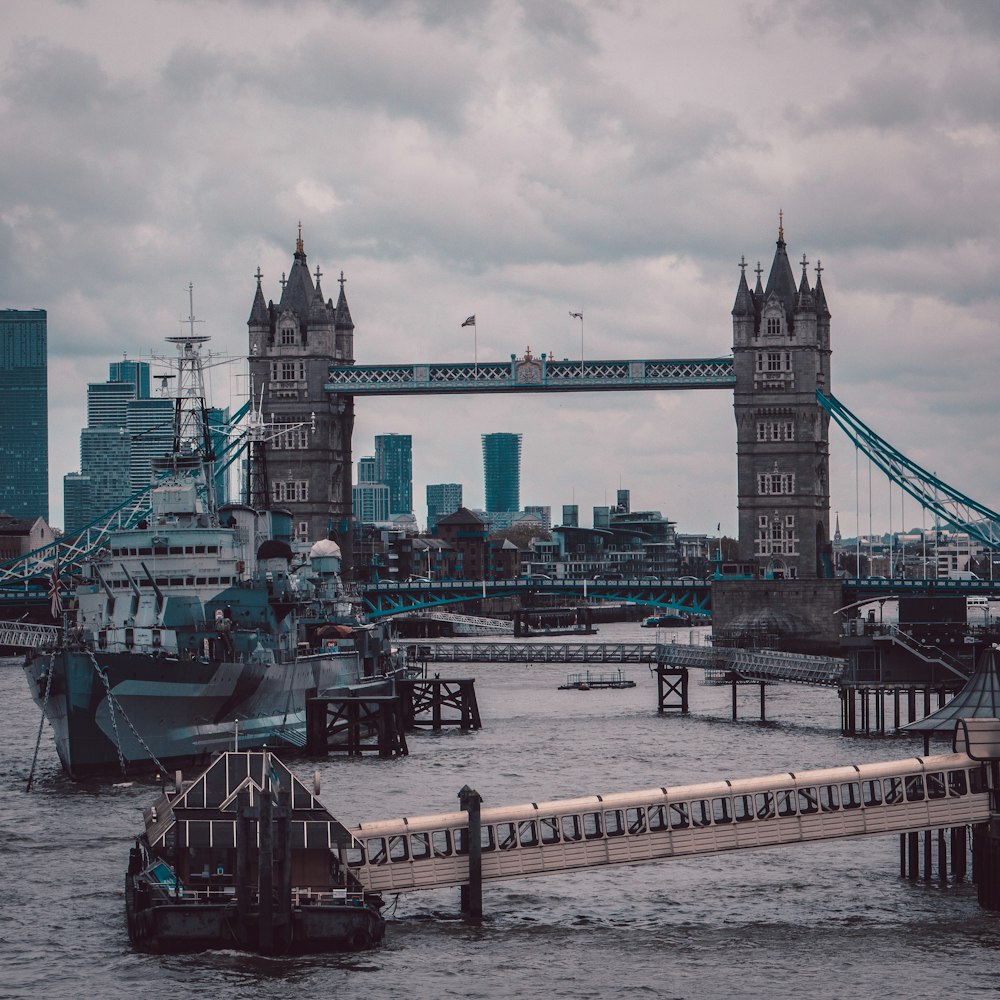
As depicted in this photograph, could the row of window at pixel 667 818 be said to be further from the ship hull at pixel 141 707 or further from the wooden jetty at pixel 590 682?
the wooden jetty at pixel 590 682

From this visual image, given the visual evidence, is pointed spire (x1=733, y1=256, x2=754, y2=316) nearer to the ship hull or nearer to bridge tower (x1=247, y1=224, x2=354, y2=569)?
bridge tower (x1=247, y1=224, x2=354, y2=569)

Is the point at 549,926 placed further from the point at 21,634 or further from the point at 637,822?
the point at 21,634

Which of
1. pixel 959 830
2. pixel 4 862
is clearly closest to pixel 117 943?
pixel 4 862

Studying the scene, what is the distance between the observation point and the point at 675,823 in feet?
155

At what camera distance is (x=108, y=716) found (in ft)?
220

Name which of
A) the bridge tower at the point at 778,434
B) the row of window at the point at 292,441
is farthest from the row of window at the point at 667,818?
the row of window at the point at 292,441

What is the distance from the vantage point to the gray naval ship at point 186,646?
6719 centimetres

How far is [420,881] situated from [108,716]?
85.3 feet

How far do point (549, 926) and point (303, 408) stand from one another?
10917cm

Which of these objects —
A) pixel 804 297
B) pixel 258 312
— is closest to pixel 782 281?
pixel 804 297

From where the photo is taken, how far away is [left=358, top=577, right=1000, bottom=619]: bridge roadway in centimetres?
13625

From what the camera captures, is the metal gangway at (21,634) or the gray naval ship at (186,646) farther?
the metal gangway at (21,634)

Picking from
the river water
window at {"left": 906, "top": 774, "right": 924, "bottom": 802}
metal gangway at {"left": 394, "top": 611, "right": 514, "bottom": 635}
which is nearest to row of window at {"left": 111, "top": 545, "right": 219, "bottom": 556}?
the river water

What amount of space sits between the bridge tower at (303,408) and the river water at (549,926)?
275 feet
